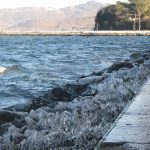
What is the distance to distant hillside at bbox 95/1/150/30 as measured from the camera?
Result: 128 metres

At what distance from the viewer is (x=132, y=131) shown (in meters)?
5.13

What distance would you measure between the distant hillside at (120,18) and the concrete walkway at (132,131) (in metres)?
121

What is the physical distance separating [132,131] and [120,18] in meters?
126

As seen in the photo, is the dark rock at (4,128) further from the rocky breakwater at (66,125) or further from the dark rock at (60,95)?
the dark rock at (60,95)

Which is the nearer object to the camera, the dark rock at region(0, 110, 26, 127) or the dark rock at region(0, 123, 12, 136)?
the dark rock at region(0, 123, 12, 136)

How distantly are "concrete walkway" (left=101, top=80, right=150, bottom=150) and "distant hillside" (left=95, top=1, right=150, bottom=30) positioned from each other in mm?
121365

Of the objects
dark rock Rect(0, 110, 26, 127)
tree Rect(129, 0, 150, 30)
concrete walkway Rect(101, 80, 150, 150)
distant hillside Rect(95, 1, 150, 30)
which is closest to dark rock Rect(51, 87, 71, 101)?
dark rock Rect(0, 110, 26, 127)

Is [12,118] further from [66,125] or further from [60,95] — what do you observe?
[60,95]

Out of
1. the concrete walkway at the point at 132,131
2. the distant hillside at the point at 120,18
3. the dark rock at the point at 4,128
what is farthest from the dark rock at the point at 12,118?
the distant hillside at the point at 120,18

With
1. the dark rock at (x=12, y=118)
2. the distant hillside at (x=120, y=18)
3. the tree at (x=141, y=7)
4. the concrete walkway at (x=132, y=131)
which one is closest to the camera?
the concrete walkway at (x=132, y=131)

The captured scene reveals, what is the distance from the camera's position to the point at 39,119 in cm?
708

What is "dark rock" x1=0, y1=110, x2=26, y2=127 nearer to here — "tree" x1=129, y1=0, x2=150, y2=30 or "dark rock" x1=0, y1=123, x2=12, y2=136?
"dark rock" x1=0, y1=123, x2=12, y2=136

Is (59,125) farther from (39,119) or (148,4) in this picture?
(148,4)

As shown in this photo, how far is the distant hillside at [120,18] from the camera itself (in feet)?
422
